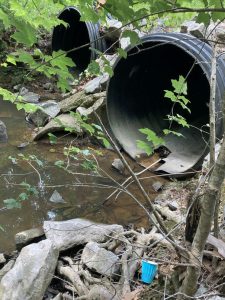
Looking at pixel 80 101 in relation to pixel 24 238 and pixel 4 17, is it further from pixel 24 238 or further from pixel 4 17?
pixel 4 17

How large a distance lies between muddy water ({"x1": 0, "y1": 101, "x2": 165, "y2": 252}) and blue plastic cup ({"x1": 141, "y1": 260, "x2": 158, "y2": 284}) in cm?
137

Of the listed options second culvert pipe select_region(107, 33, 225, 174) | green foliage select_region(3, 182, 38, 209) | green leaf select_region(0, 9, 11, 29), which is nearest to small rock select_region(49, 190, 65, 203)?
green foliage select_region(3, 182, 38, 209)

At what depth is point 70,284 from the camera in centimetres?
289

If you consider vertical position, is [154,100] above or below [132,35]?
below

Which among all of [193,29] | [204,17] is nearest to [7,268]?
[204,17]

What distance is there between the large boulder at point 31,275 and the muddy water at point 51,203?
83cm

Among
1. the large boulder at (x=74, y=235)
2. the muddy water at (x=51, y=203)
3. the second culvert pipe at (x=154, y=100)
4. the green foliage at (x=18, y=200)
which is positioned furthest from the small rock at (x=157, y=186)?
the green foliage at (x=18, y=200)

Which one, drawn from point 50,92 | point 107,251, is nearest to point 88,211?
point 107,251

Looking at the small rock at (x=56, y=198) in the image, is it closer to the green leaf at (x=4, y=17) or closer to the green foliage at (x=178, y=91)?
the green foliage at (x=178, y=91)

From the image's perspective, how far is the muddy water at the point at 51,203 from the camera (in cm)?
421

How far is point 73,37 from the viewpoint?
11.4 m

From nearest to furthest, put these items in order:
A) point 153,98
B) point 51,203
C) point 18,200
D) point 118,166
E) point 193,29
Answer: point 18,200 < point 51,203 < point 118,166 < point 193,29 < point 153,98

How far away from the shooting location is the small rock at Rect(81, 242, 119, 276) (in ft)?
9.41

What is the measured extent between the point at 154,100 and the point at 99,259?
4.38m
